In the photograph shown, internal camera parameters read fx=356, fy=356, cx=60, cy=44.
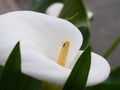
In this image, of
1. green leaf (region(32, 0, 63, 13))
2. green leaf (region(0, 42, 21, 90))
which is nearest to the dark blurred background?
green leaf (region(32, 0, 63, 13))

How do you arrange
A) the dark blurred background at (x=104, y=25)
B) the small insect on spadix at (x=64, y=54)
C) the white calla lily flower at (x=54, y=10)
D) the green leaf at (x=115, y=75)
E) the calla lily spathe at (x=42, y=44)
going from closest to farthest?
1. the calla lily spathe at (x=42, y=44)
2. the small insect on spadix at (x=64, y=54)
3. the green leaf at (x=115, y=75)
4. the white calla lily flower at (x=54, y=10)
5. the dark blurred background at (x=104, y=25)

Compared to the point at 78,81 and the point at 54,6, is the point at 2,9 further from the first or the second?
the point at 78,81

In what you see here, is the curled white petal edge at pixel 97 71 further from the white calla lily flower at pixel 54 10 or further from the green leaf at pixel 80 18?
the white calla lily flower at pixel 54 10

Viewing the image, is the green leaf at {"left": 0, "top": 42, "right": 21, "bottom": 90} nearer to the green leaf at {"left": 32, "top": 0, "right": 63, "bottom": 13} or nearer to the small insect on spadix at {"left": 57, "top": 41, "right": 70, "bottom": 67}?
the small insect on spadix at {"left": 57, "top": 41, "right": 70, "bottom": 67}

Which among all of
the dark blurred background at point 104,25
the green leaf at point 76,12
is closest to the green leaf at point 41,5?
the green leaf at point 76,12

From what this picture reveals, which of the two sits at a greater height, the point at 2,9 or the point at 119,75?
the point at 119,75

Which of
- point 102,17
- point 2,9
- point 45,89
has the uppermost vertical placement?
point 45,89

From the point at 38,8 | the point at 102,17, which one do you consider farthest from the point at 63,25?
the point at 102,17
